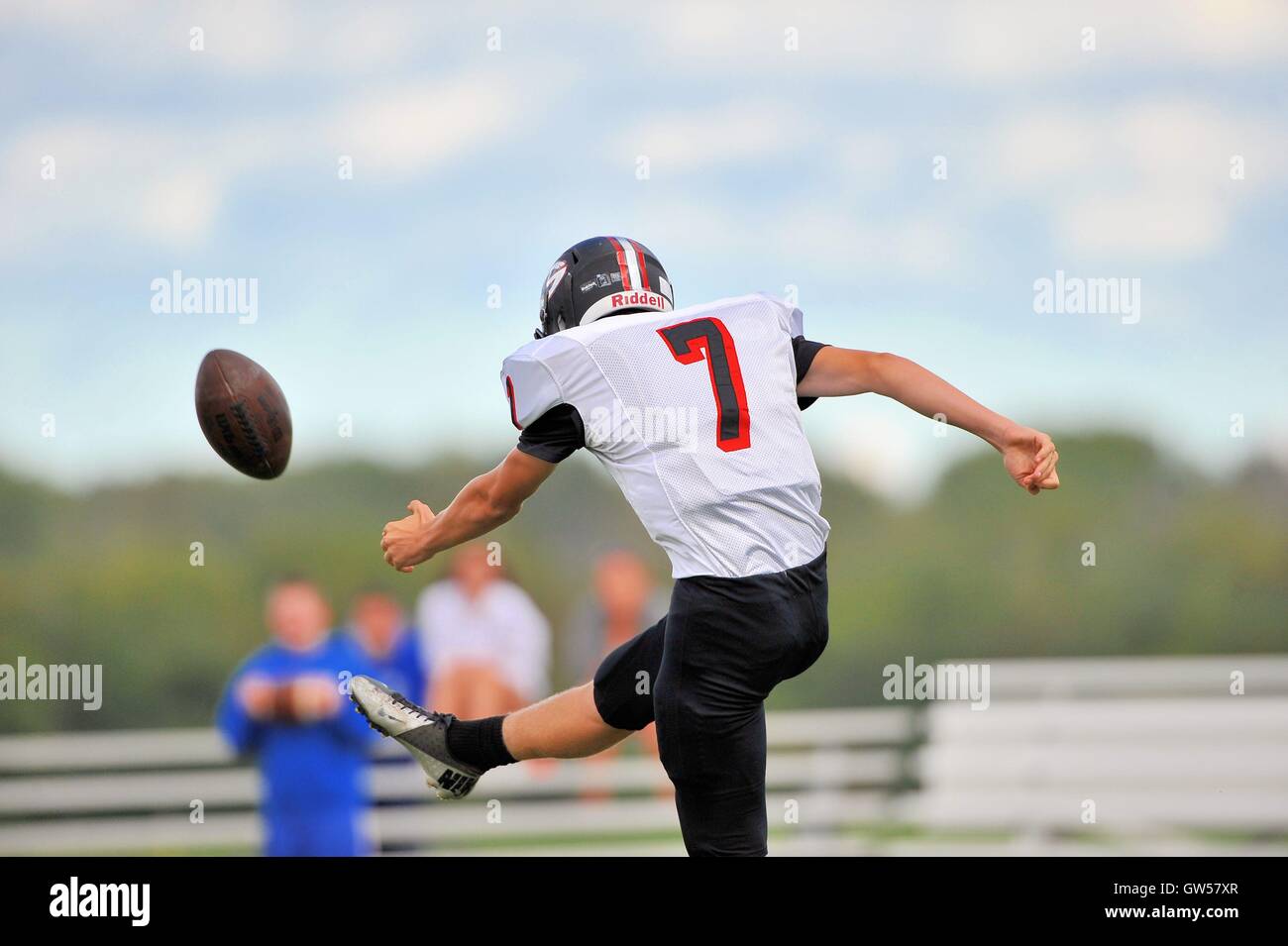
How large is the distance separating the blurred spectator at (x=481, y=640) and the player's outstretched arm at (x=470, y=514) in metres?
3.37

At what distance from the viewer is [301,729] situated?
6172 mm

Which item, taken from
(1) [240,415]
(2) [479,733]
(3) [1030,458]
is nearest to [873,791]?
(2) [479,733]

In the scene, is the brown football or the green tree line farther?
the green tree line

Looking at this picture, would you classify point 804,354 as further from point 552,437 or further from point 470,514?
point 470,514

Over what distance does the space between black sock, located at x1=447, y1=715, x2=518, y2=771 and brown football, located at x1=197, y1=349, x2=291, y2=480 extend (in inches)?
40.0

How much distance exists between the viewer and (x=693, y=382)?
11.2 ft

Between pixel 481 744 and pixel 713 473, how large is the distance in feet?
3.78

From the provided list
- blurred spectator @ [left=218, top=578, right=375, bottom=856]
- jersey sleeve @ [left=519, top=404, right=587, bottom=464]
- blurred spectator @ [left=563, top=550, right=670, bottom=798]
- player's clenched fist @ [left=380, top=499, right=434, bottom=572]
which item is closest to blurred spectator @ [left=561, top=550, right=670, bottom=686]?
blurred spectator @ [left=563, top=550, right=670, bottom=798]

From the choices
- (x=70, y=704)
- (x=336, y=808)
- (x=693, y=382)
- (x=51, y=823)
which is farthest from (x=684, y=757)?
(x=70, y=704)

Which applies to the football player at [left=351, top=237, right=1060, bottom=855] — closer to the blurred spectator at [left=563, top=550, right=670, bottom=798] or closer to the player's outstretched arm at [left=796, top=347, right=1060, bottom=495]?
the player's outstretched arm at [left=796, top=347, right=1060, bottom=495]

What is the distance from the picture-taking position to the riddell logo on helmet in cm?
367

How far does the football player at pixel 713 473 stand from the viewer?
337 centimetres

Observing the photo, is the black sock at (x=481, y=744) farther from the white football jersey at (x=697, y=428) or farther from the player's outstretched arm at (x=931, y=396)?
the player's outstretched arm at (x=931, y=396)

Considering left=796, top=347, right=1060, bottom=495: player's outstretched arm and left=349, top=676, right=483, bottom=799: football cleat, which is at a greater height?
left=796, top=347, right=1060, bottom=495: player's outstretched arm
